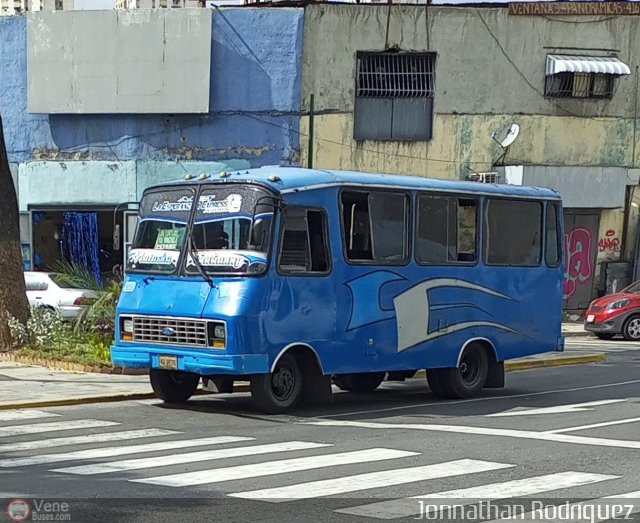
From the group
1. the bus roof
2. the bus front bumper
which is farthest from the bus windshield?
the bus front bumper

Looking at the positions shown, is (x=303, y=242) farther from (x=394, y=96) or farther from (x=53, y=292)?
(x=394, y=96)

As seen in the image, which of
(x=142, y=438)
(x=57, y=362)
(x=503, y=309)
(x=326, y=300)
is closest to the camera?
(x=142, y=438)

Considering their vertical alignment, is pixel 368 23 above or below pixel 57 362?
above

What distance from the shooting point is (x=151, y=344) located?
14.3 metres

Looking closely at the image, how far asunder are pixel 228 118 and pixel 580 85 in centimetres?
1003

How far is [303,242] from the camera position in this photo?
14.3 metres

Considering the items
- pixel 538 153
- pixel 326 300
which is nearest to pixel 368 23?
pixel 538 153

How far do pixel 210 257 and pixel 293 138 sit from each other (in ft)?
55.8

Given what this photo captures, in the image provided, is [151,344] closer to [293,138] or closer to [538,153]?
[293,138]

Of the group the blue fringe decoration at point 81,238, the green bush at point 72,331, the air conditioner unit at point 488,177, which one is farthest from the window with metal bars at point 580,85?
the green bush at point 72,331

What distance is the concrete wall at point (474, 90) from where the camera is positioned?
30.8 metres

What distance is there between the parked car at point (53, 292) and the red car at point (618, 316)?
12.4 metres

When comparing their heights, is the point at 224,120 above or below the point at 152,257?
above

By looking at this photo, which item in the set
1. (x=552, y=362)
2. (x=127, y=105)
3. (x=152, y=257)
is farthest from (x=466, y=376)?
(x=127, y=105)
